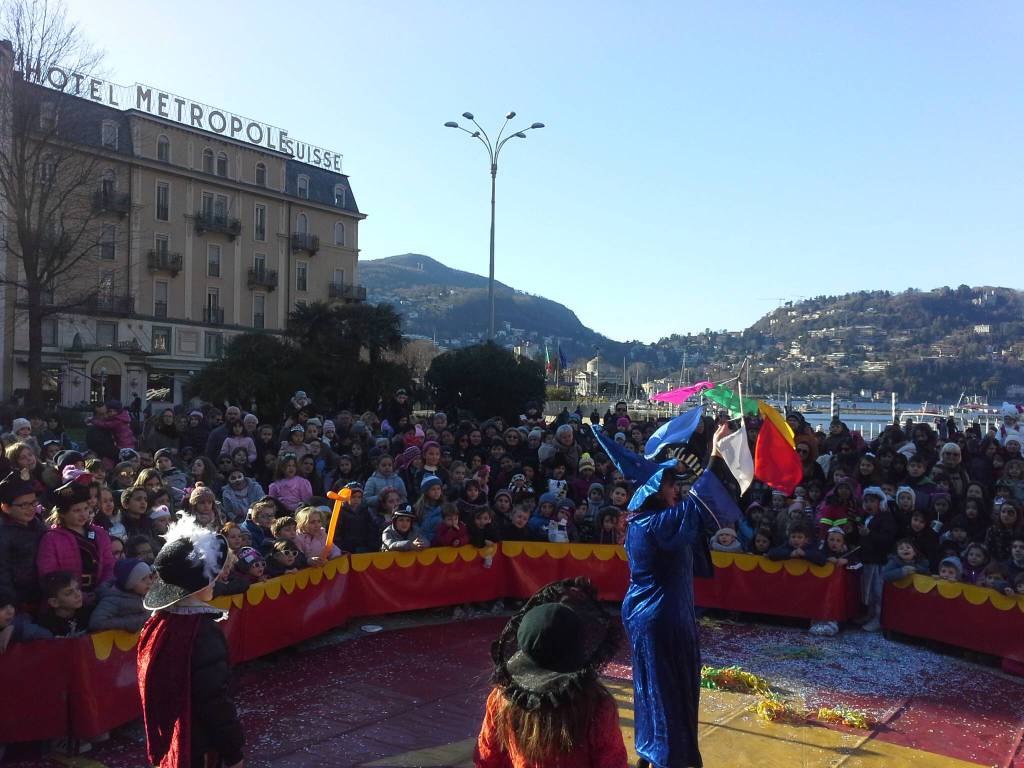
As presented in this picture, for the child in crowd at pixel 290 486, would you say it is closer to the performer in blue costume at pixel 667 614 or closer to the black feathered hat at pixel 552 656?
the performer in blue costume at pixel 667 614

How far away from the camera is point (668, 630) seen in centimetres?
520

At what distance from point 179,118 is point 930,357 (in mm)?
105073

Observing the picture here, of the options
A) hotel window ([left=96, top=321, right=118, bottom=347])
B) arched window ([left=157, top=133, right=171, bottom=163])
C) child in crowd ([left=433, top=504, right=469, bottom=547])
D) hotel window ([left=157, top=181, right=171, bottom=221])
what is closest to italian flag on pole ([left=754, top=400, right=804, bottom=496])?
child in crowd ([left=433, top=504, right=469, bottom=547])

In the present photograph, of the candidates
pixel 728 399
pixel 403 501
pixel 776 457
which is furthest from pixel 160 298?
pixel 776 457

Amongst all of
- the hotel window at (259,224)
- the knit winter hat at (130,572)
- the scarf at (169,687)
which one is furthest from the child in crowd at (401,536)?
the hotel window at (259,224)

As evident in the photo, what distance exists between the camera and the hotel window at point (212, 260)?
51.5 m

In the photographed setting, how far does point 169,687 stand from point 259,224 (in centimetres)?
5343

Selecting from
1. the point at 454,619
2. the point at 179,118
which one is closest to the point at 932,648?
the point at 454,619

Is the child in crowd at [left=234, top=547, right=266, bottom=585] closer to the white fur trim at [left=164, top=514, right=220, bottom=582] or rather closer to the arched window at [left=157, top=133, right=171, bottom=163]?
the white fur trim at [left=164, top=514, right=220, bottom=582]

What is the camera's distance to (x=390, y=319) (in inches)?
1225

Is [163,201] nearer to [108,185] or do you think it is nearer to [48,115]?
[108,185]

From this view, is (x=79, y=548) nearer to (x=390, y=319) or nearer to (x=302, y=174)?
(x=390, y=319)

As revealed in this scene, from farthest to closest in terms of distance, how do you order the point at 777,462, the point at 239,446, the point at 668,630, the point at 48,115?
the point at 48,115 < the point at 239,446 < the point at 777,462 < the point at 668,630

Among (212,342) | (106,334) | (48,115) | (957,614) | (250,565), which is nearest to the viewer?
(250,565)
